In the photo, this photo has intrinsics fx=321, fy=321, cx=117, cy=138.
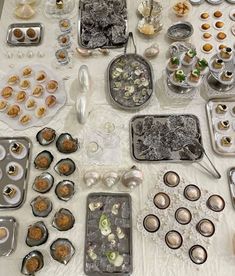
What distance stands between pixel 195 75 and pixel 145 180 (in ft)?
1.81

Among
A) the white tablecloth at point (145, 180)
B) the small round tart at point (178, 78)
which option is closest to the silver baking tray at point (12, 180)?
the white tablecloth at point (145, 180)

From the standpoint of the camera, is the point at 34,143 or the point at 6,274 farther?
the point at 34,143

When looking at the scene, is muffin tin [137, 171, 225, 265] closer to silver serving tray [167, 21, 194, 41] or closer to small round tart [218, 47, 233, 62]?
small round tart [218, 47, 233, 62]

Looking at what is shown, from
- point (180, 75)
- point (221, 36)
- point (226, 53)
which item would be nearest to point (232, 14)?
point (221, 36)

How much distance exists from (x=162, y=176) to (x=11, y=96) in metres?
0.88

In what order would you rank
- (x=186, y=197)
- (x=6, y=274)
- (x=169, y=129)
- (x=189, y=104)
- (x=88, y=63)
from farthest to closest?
(x=88, y=63) → (x=189, y=104) → (x=169, y=129) → (x=186, y=197) → (x=6, y=274)

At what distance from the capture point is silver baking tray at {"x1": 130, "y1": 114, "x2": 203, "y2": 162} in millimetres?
1507

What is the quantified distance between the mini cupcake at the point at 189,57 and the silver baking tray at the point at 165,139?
271mm

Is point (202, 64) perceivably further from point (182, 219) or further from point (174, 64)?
point (182, 219)

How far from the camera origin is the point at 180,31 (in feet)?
6.06

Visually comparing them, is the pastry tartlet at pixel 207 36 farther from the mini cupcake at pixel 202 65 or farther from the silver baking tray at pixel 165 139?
the silver baking tray at pixel 165 139

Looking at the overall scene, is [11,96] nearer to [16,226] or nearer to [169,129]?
[16,226]

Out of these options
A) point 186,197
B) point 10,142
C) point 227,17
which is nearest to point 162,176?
point 186,197

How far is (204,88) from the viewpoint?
5.46 ft
